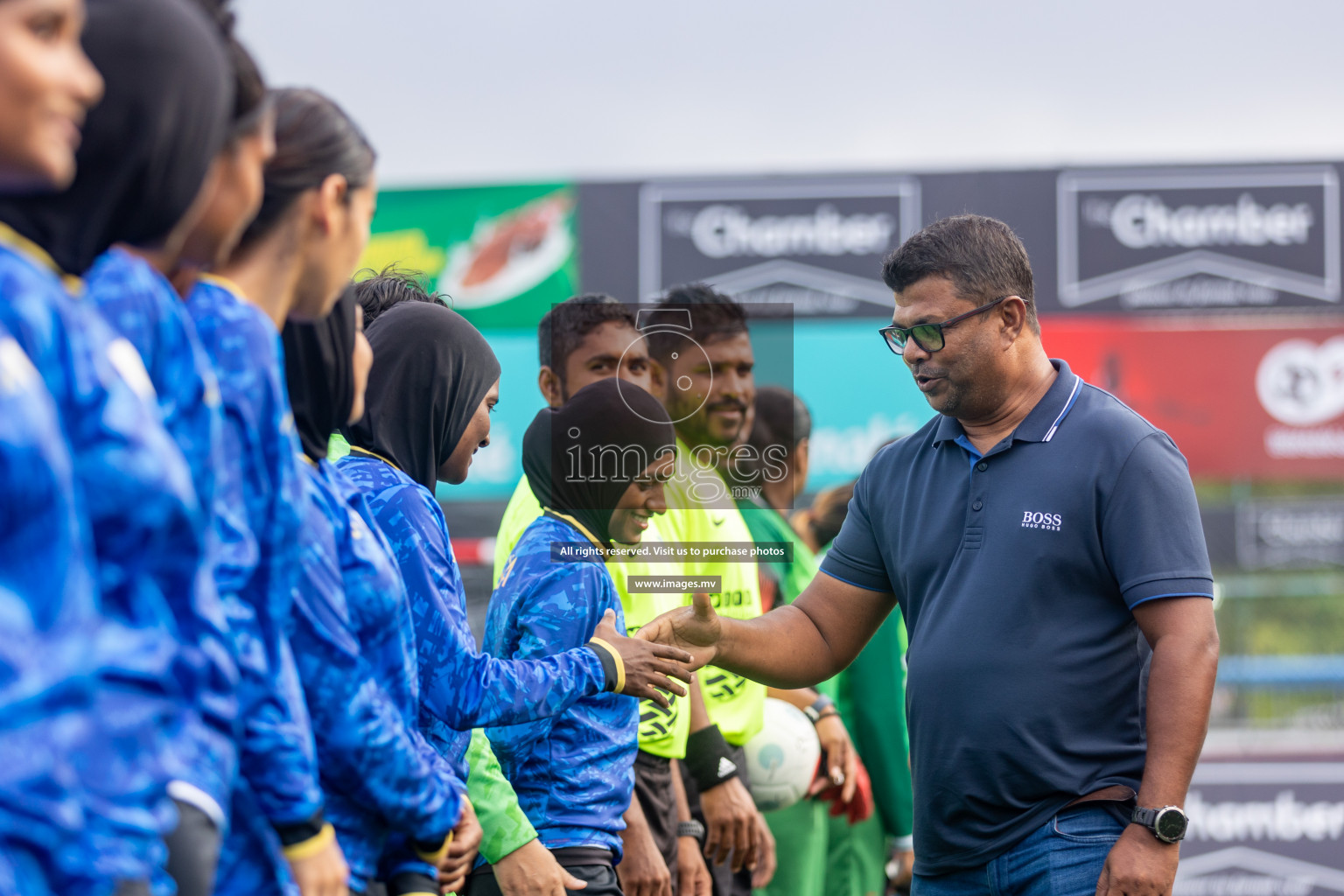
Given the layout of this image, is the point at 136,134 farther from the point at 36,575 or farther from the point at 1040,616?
the point at 1040,616

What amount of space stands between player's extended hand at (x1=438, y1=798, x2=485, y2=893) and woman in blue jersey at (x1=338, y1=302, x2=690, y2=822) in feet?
0.51

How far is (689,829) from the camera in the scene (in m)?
3.61

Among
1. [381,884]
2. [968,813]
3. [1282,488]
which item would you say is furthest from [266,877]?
[1282,488]

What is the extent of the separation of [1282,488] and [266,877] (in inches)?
435

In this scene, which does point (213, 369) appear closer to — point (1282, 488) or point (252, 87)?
point (252, 87)

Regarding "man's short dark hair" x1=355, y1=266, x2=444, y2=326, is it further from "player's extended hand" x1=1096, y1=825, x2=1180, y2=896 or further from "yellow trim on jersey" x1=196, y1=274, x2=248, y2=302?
"player's extended hand" x1=1096, y1=825, x2=1180, y2=896

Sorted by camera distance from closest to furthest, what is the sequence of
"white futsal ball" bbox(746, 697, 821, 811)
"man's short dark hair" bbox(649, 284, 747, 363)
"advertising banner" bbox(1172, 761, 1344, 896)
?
"man's short dark hair" bbox(649, 284, 747, 363) < "white futsal ball" bbox(746, 697, 821, 811) < "advertising banner" bbox(1172, 761, 1344, 896)

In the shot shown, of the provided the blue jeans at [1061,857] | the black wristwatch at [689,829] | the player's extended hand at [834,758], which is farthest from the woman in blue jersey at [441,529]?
the player's extended hand at [834,758]

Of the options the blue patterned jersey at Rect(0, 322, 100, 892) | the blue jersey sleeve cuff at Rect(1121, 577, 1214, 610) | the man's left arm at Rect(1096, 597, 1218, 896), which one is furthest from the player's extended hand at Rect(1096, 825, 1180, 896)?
the blue patterned jersey at Rect(0, 322, 100, 892)

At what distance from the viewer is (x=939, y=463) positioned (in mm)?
2939

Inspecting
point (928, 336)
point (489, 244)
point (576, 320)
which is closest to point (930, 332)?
point (928, 336)

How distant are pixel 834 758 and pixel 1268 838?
18.7 feet

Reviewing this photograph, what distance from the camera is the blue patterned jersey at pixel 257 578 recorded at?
1.45 m

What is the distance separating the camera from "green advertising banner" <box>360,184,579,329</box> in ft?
35.8
